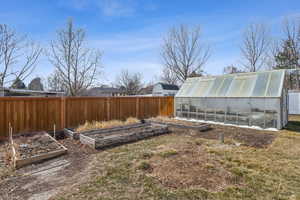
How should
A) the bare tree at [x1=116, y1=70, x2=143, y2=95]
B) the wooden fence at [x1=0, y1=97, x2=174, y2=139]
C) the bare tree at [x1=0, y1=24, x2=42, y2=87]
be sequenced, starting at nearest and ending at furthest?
1. the wooden fence at [x1=0, y1=97, x2=174, y2=139]
2. the bare tree at [x1=0, y1=24, x2=42, y2=87]
3. the bare tree at [x1=116, y1=70, x2=143, y2=95]

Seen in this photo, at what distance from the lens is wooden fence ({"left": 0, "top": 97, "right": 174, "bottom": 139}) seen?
6.25m

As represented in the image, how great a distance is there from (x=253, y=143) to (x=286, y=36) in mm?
19966

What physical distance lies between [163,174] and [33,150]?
375 cm

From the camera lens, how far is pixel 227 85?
948 centimetres

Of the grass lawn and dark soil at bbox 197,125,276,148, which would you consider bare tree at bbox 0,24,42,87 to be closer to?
the grass lawn

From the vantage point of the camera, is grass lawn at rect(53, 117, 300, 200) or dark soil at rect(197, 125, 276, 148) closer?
grass lawn at rect(53, 117, 300, 200)

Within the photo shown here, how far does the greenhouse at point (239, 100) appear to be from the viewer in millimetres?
7641

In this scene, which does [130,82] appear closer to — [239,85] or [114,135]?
[239,85]

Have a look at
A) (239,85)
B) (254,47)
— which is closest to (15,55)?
(239,85)

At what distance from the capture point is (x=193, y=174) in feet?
10.8

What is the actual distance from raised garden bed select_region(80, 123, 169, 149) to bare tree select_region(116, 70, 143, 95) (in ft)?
73.5

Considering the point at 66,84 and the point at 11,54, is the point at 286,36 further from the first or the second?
the point at 11,54

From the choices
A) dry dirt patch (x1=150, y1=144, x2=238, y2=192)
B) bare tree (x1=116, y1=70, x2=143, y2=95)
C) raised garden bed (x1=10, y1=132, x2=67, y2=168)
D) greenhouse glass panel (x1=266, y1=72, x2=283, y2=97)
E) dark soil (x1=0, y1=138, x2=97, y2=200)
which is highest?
bare tree (x1=116, y1=70, x2=143, y2=95)

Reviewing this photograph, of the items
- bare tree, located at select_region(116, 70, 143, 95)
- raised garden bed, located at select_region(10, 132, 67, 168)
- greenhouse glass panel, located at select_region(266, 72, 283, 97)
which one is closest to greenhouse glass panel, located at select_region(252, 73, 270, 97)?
greenhouse glass panel, located at select_region(266, 72, 283, 97)
